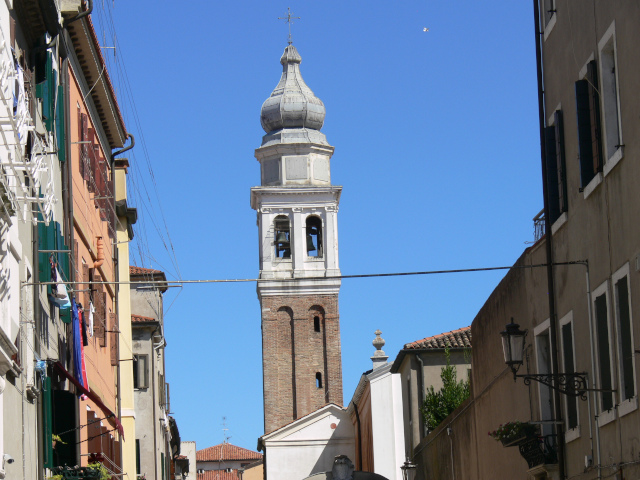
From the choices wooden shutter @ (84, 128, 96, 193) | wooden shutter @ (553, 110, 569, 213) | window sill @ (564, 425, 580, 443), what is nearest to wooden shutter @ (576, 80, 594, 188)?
wooden shutter @ (553, 110, 569, 213)

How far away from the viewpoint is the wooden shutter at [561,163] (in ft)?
46.1

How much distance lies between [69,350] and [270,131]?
5283 centimetres

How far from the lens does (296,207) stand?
210 feet

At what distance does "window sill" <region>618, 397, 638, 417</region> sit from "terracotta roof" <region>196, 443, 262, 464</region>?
8670 centimetres

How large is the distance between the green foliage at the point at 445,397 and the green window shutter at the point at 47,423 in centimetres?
1458

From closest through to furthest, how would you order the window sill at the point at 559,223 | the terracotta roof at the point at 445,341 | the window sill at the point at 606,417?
the window sill at the point at 606,417 < the window sill at the point at 559,223 < the terracotta roof at the point at 445,341

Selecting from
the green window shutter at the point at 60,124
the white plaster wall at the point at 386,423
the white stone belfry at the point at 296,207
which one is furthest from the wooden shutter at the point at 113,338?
the white stone belfry at the point at 296,207

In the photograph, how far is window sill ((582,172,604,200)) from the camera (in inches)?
485

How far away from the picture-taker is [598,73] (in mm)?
12406

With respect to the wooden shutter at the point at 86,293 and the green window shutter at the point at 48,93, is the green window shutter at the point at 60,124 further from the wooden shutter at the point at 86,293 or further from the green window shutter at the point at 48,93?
the wooden shutter at the point at 86,293

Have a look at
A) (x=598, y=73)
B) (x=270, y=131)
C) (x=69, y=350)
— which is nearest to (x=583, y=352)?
(x=598, y=73)

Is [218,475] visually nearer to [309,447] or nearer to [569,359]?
[309,447]

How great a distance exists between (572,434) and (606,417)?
163cm

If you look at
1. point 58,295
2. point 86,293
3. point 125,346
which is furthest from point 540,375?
point 125,346
